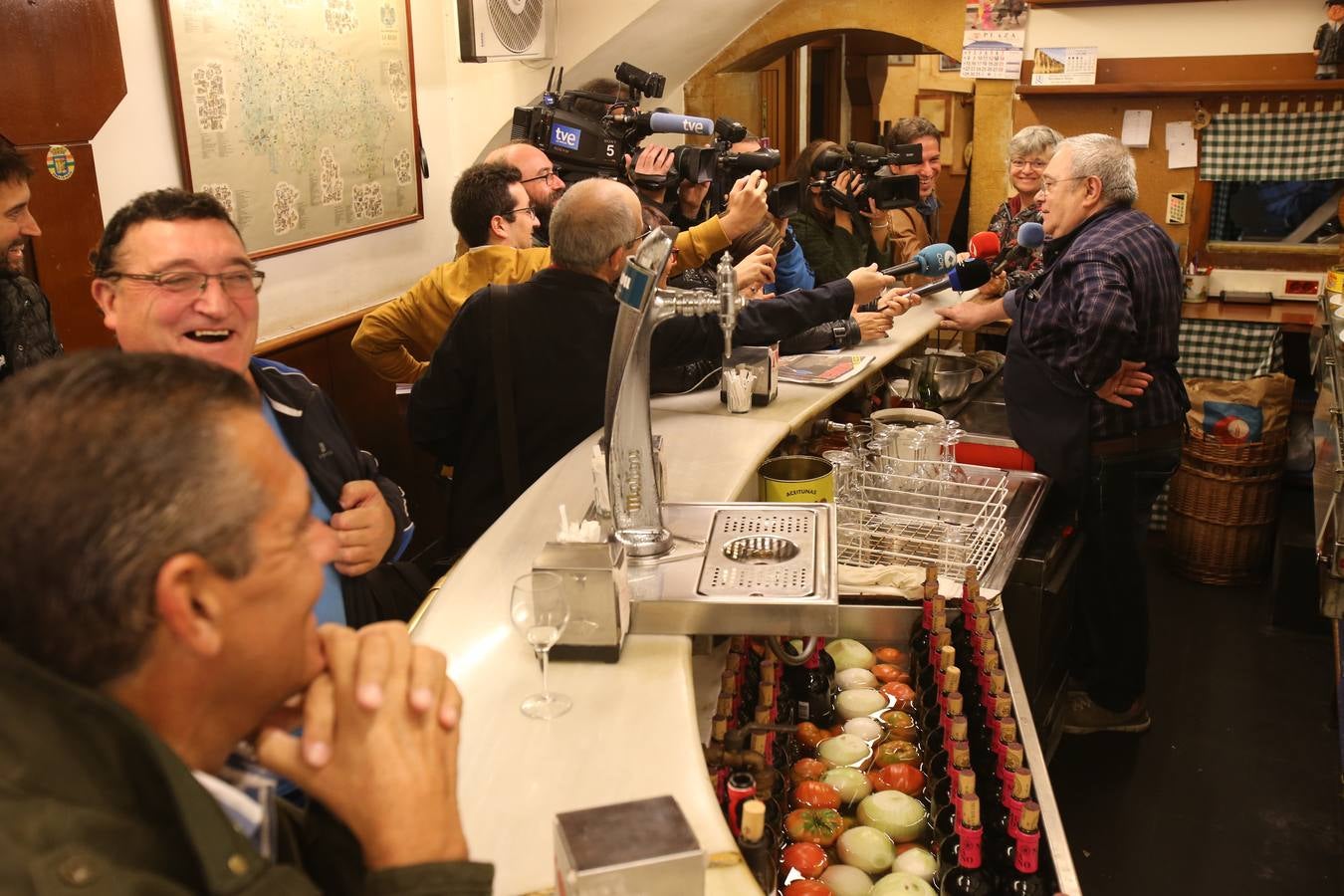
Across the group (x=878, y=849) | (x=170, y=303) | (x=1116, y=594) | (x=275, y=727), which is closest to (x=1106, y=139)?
(x=1116, y=594)

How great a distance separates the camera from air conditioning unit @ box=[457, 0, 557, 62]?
529 centimetres

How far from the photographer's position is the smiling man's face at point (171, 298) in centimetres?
185

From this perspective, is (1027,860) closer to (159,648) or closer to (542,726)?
(542,726)

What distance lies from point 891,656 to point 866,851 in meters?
0.65

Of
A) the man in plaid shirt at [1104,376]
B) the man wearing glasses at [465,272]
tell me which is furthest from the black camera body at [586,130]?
the man in plaid shirt at [1104,376]

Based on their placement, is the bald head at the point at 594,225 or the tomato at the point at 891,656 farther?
the bald head at the point at 594,225

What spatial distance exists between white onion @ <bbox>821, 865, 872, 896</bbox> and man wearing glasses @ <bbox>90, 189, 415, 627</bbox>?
0.88 m

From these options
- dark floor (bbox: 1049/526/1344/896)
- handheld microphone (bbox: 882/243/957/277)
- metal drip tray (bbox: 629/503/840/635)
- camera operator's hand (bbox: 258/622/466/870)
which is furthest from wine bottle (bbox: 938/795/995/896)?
handheld microphone (bbox: 882/243/957/277)

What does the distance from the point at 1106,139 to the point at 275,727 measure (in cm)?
320

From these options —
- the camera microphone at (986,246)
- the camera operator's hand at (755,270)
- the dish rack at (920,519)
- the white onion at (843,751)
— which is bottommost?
the white onion at (843,751)

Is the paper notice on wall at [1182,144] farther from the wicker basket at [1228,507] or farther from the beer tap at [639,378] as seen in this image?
the beer tap at [639,378]

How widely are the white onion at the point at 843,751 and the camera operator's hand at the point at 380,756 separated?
120 cm

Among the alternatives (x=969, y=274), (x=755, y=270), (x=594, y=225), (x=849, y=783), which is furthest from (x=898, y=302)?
(x=849, y=783)

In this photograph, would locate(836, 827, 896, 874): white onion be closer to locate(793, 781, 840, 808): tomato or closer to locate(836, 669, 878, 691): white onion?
locate(793, 781, 840, 808): tomato
